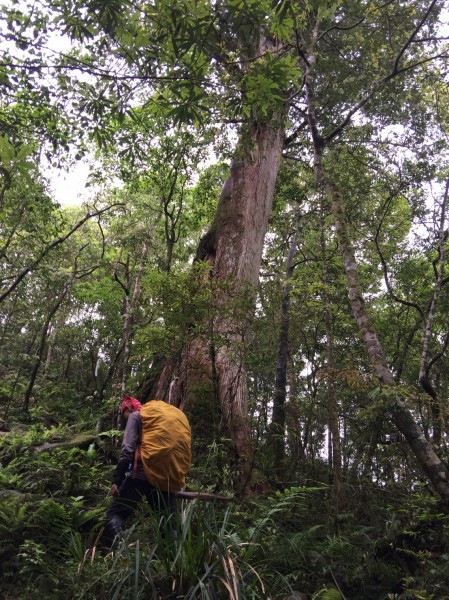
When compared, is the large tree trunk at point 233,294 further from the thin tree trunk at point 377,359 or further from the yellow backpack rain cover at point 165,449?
the yellow backpack rain cover at point 165,449

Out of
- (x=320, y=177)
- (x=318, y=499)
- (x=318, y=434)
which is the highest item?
(x=320, y=177)

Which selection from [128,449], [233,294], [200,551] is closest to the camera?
[200,551]

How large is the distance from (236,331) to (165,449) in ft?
5.50

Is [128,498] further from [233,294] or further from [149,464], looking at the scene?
[233,294]

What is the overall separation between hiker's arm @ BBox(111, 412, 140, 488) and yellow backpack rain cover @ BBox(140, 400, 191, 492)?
9 cm

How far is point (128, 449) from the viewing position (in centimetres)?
416

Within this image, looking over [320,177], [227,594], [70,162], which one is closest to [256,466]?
[227,594]

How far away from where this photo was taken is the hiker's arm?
414 centimetres

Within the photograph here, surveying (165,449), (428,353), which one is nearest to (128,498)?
(165,449)

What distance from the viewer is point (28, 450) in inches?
251

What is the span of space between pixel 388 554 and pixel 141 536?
7.29ft

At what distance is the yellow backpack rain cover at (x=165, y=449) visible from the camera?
4012 mm

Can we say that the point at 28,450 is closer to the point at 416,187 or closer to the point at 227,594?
the point at 227,594

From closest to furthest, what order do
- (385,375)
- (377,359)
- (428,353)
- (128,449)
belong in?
(128,449)
(385,375)
(377,359)
(428,353)
